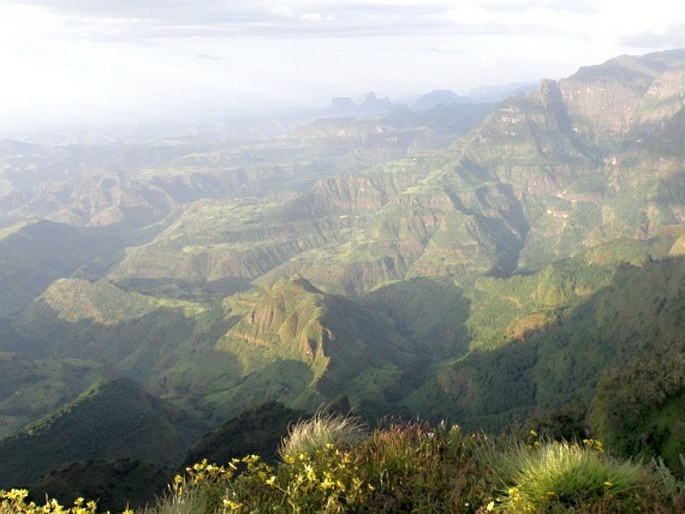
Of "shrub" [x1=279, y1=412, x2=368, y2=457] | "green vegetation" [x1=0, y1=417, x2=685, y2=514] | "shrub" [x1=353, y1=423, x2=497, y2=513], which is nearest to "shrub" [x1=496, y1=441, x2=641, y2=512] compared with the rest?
"green vegetation" [x1=0, y1=417, x2=685, y2=514]

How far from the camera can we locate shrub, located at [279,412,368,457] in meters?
13.1

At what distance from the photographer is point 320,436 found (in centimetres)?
1357

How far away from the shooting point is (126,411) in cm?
11444

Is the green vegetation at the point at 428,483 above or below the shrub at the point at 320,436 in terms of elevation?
above

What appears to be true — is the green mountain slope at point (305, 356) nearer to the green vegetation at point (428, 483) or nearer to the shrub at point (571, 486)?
the green vegetation at point (428, 483)

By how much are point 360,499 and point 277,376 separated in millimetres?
161039

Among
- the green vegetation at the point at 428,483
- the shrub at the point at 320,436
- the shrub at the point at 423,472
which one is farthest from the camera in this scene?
the shrub at the point at 320,436

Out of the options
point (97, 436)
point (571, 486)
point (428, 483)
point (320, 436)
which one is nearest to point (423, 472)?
point (428, 483)

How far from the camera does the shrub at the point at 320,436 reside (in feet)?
43.1

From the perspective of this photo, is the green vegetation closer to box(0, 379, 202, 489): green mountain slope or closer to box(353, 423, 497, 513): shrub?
box(353, 423, 497, 513): shrub

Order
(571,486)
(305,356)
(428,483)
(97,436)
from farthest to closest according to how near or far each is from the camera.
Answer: (305,356) → (97,436) → (428,483) → (571,486)

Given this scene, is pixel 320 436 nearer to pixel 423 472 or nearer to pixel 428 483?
pixel 423 472

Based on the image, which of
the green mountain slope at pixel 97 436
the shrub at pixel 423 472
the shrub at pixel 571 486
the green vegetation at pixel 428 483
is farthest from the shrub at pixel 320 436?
the green mountain slope at pixel 97 436

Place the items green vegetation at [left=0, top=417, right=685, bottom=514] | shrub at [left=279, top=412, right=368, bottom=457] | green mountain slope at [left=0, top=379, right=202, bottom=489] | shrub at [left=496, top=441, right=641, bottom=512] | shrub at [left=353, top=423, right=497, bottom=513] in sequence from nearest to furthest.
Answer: shrub at [left=496, top=441, right=641, bottom=512] → green vegetation at [left=0, top=417, right=685, bottom=514] → shrub at [left=353, top=423, right=497, bottom=513] → shrub at [left=279, top=412, right=368, bottom=457] → green mountain slope at [left=0, top=379, right=202, bottom=489]
